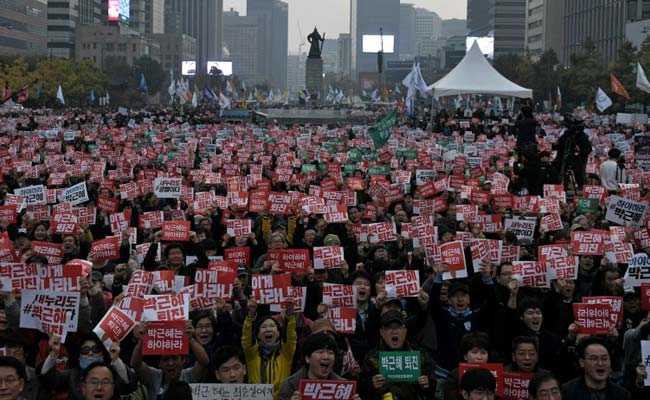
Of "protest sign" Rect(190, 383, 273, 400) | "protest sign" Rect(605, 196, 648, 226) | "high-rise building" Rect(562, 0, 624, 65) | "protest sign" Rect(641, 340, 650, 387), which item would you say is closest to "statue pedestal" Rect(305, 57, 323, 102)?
"high-rise building" Rect(562, 0, 624, 65)

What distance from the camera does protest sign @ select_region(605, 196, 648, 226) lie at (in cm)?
1386

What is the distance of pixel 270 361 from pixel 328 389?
4.55 ft

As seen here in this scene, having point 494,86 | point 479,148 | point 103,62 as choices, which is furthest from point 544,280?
point 103,62

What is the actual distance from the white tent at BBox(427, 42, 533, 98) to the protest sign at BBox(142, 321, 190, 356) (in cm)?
2530

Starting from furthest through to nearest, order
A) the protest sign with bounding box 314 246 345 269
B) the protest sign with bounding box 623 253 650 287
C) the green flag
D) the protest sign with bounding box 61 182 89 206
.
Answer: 1. the green flag
2. the protest sign with bounding box 61 182 89 206
3. the protest sign with bounding box 314 246 345 269
4. the protest sign with bounding box 623 253 650 287

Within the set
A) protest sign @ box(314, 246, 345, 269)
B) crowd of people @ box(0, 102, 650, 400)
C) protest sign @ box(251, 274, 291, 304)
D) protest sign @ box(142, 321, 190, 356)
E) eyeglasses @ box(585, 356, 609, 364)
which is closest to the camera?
eyeglasses @ box(585, 356, 609, 364)

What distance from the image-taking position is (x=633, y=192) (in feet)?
57.1

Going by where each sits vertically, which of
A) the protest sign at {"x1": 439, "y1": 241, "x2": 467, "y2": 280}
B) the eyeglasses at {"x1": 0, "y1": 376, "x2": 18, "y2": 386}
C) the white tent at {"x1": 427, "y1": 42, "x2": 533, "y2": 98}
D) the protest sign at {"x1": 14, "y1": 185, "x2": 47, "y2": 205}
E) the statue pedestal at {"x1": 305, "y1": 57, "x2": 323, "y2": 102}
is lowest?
the eyeglasses at {"x1": 0, "y1": 376, "x2": 18, "y2": 386}

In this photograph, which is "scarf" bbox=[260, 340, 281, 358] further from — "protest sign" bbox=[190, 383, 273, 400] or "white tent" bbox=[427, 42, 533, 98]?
"white tent" bbox=[427, 42, 533, 98]

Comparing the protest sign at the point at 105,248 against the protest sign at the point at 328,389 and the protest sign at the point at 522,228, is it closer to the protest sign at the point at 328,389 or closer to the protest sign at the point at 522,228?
the protest sign at the point at 522,228

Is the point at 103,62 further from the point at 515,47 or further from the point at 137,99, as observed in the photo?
the point at 515,47

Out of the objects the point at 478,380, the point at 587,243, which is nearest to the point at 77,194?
the point at 587,243

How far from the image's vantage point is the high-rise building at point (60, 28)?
14862 centimetres

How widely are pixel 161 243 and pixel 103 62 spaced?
146471 mm
